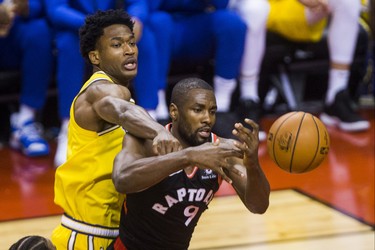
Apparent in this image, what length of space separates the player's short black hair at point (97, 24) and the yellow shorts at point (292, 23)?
3434 mm

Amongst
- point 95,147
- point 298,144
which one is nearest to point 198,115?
point 95,147

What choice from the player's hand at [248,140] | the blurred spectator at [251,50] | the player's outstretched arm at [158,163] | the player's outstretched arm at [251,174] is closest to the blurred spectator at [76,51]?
the blurred spectator at [251,50]

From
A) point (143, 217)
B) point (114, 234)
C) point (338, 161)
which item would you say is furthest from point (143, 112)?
point (338, 161)

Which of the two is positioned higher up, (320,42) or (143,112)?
(143,112)

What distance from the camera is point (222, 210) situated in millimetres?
4926

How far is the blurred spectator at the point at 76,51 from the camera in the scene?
5.80m

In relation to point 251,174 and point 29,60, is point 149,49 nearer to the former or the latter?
point 29,60

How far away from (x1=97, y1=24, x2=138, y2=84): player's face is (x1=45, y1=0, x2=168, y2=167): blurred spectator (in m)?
2.40

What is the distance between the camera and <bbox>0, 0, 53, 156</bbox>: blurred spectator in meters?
6.06

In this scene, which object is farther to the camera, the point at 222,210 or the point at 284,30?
the point at 284,30

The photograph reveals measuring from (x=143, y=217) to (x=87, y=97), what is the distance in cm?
52

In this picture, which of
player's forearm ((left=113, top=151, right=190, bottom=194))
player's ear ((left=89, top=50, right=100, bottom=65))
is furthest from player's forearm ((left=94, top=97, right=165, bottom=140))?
player's ear ((left=89, top=50, right=100, bottom=65))

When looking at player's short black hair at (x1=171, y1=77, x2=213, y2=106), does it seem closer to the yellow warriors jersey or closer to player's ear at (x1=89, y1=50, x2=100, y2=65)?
the yellow warriors jersey

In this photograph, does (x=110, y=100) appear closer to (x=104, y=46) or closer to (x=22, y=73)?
(x=104, y=46)
